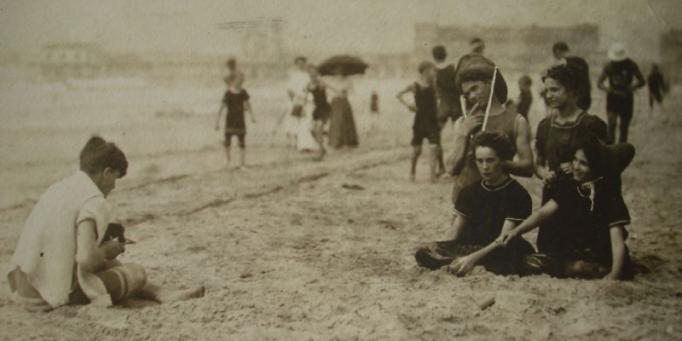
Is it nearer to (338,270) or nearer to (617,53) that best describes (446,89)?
(617,53)

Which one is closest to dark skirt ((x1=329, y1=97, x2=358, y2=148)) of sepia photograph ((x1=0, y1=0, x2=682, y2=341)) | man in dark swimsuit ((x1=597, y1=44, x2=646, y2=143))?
sepia photograph ((x1=0, y1=0, x2=682, y2=341))

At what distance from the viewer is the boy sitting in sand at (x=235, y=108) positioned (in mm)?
5008

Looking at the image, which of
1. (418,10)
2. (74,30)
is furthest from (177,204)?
(418,10)

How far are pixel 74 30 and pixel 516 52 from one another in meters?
2.86

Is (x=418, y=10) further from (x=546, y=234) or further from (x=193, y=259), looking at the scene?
(x=193, y=259)

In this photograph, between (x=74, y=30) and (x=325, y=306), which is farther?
(x=74, y=30)

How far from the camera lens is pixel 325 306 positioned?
3406mm

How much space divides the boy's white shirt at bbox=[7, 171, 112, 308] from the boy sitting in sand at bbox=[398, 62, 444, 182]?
256 cm

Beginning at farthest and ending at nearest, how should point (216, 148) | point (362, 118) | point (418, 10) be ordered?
point (362, 118)
point (216, 148)
point (418, 10)

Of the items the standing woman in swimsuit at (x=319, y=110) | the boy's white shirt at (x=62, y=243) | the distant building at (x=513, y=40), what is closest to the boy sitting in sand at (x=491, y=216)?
the distant building at (x=513, y=40)

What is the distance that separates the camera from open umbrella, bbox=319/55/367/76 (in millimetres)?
4704

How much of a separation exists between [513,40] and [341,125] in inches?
133

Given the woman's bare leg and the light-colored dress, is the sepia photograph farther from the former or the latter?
the light-colored dress

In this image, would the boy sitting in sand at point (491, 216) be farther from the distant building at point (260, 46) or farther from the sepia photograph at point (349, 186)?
the distant building at point (260, 46)
